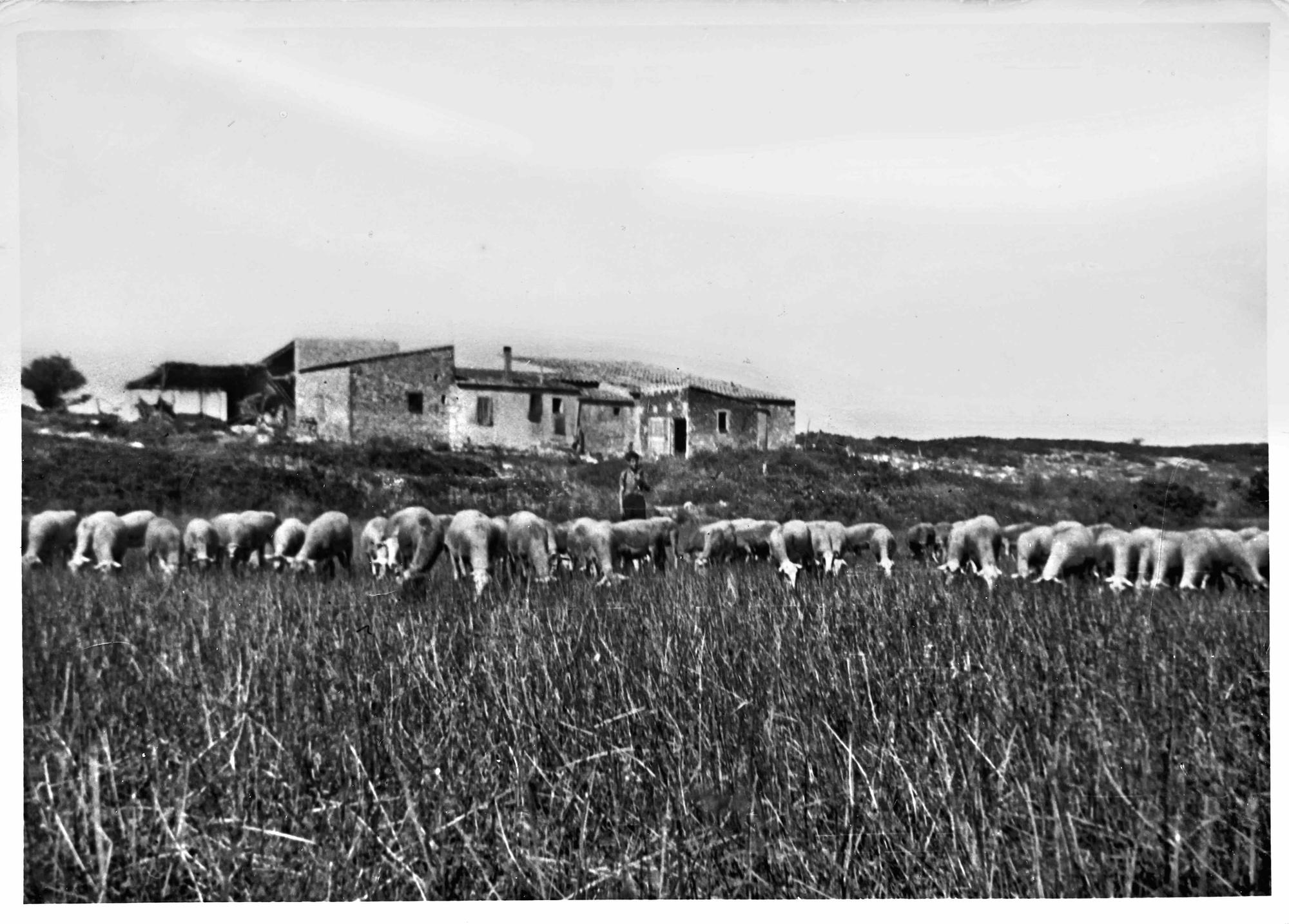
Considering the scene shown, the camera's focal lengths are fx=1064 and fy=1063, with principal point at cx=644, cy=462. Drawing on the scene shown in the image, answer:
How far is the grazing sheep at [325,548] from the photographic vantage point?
16.5 feet

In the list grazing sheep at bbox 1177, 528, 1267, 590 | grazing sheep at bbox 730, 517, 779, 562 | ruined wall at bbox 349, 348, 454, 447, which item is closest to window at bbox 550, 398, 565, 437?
ruined wall at bbox 349, 348, 454, 447

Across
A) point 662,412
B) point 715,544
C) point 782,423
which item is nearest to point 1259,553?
point 782,423

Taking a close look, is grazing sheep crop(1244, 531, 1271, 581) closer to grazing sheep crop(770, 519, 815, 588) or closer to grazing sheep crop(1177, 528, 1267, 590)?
grazing sheep crop(1177, 528, 1267, 590)

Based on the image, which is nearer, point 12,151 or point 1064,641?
point 12,151

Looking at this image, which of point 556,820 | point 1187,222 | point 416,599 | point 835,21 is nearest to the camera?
point 556,820

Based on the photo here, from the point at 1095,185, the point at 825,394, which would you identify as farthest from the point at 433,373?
the point at 1095,185

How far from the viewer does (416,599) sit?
508 cm

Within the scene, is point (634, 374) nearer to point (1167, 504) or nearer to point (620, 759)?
point (620, 759)

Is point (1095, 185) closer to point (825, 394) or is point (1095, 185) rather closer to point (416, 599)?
point (825, 394)

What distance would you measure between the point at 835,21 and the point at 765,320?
1211 millimetres

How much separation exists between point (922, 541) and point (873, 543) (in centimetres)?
27

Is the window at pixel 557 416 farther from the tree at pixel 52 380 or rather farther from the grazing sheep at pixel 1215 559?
the grazing sheep at pixel 1215 559

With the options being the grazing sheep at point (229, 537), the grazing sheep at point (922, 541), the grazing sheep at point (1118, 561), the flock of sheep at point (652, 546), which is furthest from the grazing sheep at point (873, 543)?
the grazing sheep at point (229, 537)

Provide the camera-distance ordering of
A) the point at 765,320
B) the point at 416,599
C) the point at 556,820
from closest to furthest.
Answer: the point at 556,820 < the point at 765,320 < the point at 416,599
